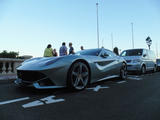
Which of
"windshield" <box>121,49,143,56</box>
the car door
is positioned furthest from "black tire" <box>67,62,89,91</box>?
"windshield" <box>121,49,143,56</box>

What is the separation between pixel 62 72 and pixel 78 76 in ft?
1.76

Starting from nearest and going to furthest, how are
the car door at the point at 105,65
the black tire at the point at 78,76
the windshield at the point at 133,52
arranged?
1. the black tire at the point at 78,76
2. the car door at the point at 105,65
3. the windshield at the point at 133,52

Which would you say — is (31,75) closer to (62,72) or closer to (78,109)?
(62,72)

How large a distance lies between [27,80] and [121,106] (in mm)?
2065

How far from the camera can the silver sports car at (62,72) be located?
2891 mm

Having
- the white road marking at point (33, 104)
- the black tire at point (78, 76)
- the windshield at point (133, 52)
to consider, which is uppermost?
the windshield at point (133, 52)

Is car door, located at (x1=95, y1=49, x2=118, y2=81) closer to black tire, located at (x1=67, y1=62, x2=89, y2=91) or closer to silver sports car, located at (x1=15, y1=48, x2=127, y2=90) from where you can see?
silver sports car, located at (x1=15, y1=48, x2=127, y2=90)

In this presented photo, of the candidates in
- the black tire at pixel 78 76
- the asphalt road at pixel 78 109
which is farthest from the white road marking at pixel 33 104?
the black tire at pixel 78 76

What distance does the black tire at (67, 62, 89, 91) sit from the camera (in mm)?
3189

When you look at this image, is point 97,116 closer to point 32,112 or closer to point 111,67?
point 32,112

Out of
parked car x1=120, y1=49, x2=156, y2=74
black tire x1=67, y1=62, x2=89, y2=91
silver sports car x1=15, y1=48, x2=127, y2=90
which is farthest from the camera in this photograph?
parked car x1=120, y1=49, x2=156, y2=74

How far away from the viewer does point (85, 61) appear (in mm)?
3607

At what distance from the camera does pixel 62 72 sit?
3023mm

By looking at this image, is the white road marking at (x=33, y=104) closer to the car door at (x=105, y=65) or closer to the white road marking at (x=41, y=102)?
the white road marking at (x=41, y=102)
